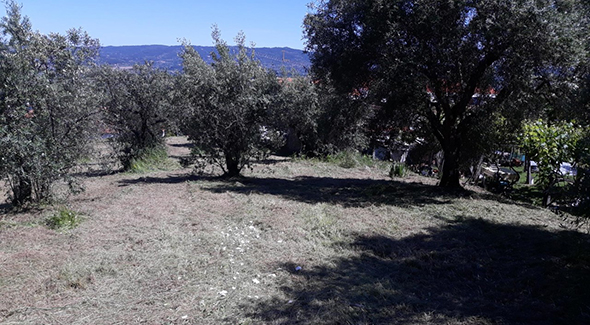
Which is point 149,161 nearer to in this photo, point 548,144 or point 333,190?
point 333,190

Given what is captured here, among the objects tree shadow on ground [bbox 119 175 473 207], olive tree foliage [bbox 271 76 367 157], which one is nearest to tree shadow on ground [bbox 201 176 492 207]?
tree shadow on ground [bbox 119 175 473 207]

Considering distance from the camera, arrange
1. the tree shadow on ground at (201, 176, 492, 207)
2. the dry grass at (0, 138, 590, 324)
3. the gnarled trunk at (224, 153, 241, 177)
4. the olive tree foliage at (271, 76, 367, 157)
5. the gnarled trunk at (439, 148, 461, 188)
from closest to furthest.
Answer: the dry grass at (0, 138, 590, 324) → the tree shadow on ground at (201, 176, 492, 207) → the gnarled trunk at (439, 148, 461, 188) → the gnarled trunk at (224, 153, 241, 177) → the olive tree foliage at (271, 76, 367, 157)

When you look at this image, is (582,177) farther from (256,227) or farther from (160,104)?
(160,104)

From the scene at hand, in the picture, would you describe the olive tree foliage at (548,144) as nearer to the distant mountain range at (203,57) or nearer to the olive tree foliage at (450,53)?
the olive tree foliage at (450,53)

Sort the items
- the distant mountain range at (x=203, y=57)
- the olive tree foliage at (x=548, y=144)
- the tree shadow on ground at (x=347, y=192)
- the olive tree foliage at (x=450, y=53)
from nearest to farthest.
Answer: the olive tree foliage at (x=450, y=53) → the olive tree foliage at (x=548, y=144) → the tree shadow on ground at (x=347, y=192) → the distant mountain range at (x=203, y=57)

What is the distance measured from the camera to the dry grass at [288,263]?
14.7 feet

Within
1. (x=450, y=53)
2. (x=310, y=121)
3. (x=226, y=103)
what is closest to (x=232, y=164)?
(x=226, y=103)

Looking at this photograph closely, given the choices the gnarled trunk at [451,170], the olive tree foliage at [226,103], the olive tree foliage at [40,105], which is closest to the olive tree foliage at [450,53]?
the gnarled trunk at [451,170]

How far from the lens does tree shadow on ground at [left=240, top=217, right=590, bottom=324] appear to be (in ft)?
14.3

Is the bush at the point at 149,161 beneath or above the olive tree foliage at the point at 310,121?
beneath

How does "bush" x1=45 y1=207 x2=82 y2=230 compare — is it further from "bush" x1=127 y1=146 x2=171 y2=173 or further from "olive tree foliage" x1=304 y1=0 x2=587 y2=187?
"bush" x1=127 y1=146 x2=171 y2=173

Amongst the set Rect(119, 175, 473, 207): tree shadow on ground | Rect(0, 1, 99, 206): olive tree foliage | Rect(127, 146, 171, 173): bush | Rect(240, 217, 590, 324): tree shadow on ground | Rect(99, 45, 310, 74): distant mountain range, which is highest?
Rect(99, 45, 310, 74): distant mountain range

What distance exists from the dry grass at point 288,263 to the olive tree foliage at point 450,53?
2.76 meters

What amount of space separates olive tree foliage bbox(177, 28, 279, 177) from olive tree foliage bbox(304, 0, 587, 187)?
1.99 m
